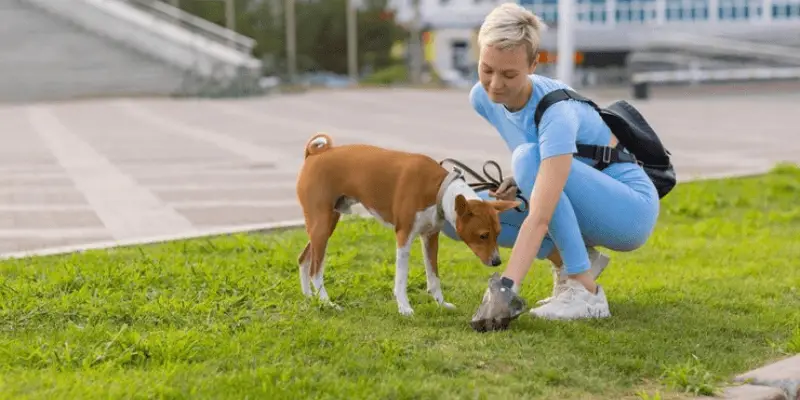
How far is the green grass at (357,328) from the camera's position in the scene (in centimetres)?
445

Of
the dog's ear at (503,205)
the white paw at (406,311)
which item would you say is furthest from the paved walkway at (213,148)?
the dog's ear at (503,205)

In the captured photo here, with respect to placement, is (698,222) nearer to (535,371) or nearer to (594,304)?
(594,304)

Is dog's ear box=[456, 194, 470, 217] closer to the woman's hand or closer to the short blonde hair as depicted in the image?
the woman's hand

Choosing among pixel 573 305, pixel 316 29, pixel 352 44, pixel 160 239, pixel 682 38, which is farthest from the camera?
pixel 316 29

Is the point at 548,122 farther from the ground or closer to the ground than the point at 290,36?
farther from the ground

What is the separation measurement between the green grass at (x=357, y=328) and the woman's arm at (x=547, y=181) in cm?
36

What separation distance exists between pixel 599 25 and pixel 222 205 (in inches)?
1078

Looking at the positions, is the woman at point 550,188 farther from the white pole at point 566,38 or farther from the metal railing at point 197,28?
the metal railing at point 197,28

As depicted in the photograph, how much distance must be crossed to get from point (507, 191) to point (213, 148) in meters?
10.5

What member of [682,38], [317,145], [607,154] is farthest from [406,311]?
[682,38]

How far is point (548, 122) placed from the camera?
5336 mm

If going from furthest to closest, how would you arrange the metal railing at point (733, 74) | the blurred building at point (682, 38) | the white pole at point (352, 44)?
the white pole at point (352, 44) → the blurred building at point (682, 38) → the metal railing at point (733, 74)

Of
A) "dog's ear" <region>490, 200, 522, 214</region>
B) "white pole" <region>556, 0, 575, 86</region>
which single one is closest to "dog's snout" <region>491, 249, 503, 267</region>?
"dog's ear" <region>490, 200, 522, 214</region>

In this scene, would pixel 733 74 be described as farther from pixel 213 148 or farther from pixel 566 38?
pixel 213 148
